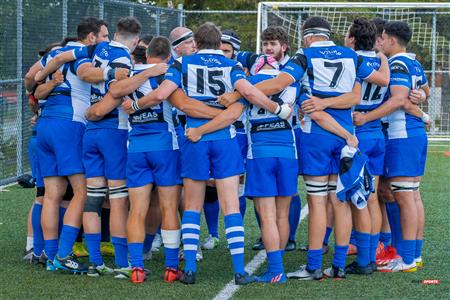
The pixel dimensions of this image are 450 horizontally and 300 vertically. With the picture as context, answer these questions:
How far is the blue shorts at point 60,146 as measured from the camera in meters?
8.18

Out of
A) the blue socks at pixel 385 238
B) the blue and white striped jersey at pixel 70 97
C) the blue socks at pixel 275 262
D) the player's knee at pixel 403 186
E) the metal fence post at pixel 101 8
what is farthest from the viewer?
the metal fence post at pixel 101 8

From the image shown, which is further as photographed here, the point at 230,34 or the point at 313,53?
the point at 230,34

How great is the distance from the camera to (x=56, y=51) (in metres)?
8.43

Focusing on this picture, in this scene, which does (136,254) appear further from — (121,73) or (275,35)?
(275,35)

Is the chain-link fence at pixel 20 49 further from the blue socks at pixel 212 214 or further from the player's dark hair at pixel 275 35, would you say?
the player's dark hair at pixel 275 35

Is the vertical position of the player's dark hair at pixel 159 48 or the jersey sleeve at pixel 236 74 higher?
the player's dark hair at pixel 159 48

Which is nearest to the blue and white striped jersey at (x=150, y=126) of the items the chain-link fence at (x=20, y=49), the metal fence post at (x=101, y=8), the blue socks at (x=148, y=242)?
the blue socks at (x=148, y=242)

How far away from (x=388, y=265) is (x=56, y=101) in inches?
126

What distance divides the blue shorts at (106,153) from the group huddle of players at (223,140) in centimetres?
1

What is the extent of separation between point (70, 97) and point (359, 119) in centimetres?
247

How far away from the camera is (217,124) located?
7.62 meters

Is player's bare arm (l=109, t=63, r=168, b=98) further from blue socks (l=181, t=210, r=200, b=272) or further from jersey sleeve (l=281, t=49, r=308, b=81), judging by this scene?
blue socks (l=181, t=210, r=200, b=272)

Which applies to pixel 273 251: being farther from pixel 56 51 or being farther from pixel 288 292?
pixel 56 51

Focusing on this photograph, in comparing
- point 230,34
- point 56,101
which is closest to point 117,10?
point 230,34
